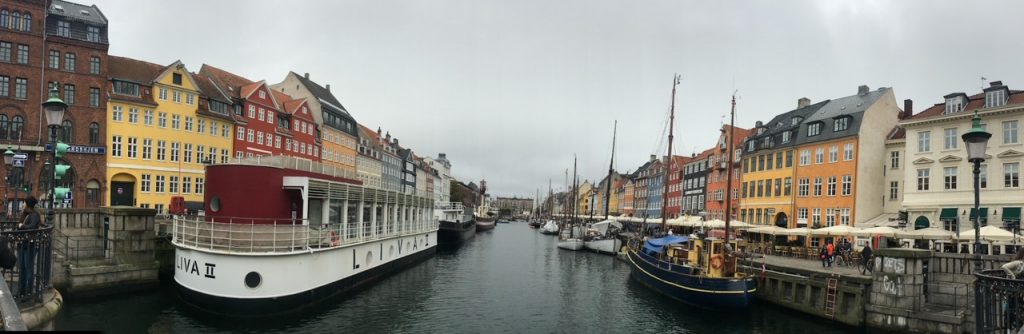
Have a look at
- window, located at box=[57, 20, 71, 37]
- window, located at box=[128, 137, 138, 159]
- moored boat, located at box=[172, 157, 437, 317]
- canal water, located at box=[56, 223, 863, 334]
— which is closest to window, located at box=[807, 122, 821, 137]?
canal water, located at box=[56, 223, 863, 334]

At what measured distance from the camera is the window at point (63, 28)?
1594 inches

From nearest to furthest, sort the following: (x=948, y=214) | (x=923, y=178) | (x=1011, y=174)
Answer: (x=1011, y=174)
(x=948, y=214)
(x=923, y=178)

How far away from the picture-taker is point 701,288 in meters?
25.1

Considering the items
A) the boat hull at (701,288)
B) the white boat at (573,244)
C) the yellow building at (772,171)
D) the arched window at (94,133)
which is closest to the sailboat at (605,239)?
the white boat at (573,244)

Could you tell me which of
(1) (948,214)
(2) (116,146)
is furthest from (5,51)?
(1) (948,214)

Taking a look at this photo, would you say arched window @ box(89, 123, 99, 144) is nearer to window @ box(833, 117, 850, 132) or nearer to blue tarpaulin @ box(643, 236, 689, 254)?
blue tarpaulin @ box(643, 236, 689, 254)

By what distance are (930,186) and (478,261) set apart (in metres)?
32.6

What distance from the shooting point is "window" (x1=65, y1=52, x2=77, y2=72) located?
40.4m

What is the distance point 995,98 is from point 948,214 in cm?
732

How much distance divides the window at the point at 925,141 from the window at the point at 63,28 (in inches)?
2410

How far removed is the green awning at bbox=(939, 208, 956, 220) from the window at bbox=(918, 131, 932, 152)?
403 centimetres

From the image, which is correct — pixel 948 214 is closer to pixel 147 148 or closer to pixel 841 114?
pixel 841 114

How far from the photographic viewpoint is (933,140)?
3459 cm

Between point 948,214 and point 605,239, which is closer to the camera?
point 948,214
